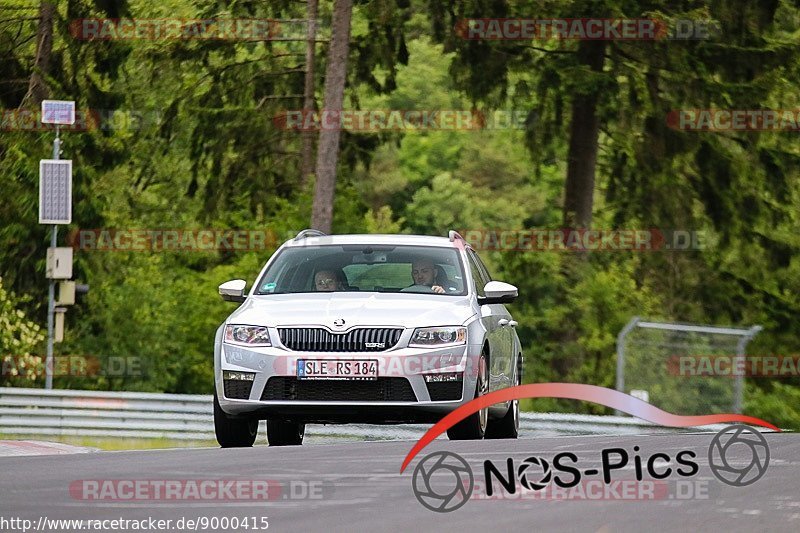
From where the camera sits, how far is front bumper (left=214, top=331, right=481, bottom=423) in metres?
13.1

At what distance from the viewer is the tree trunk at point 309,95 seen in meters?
38.2

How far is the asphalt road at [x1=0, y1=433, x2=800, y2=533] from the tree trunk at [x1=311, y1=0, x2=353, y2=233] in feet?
59.6

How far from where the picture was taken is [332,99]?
31000 mm

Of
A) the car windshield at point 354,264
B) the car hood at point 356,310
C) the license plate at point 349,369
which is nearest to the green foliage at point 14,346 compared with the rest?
the car windshield at point 354,264

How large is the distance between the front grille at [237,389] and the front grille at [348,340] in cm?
48

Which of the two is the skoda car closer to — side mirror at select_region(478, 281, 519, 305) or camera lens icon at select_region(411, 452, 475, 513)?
side mirror at select_region(478, 281, 519, 305)

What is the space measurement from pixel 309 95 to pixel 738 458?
27594 millimetres

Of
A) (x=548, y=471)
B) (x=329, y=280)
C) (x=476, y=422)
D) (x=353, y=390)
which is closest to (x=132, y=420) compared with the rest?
(x=329, y=280)

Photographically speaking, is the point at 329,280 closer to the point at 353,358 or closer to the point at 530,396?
the point at 353,358

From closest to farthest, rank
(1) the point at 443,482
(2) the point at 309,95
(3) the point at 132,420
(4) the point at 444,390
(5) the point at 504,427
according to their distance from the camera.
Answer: (1) the point at 443,482 < (4) the point at 444,390 < (5) the point at 504,427 < (3) the point at 132,420 < (2) the point at 309,95

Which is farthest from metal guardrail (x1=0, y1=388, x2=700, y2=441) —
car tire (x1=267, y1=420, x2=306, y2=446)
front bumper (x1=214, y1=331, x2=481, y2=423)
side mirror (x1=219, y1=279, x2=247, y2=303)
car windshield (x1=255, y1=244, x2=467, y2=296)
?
front bumper (x1=214, y1=331, x2=481, y2=423)

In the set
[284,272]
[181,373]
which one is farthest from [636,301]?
[284,272]

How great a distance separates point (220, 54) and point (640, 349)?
15501 millimetres

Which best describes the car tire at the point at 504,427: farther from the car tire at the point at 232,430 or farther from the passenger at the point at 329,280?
the car tire at the point at 232,430
